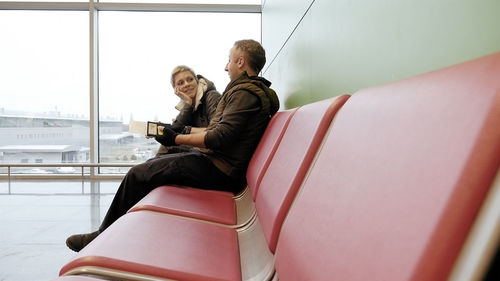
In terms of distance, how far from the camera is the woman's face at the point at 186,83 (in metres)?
3.00

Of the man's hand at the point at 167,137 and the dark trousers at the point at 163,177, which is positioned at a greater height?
the man's hand at the point at 167,137

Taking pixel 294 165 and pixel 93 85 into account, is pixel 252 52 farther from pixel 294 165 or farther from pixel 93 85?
pixel 93 85

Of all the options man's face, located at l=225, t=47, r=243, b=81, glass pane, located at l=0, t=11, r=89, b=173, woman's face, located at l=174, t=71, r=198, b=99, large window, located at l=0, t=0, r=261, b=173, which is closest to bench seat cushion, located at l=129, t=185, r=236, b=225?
man's face, located at l=225, t=47, r=243, b=81

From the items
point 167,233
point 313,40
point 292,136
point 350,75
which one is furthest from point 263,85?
point 167,233

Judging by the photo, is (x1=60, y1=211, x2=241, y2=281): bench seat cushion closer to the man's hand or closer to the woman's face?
the man's hand

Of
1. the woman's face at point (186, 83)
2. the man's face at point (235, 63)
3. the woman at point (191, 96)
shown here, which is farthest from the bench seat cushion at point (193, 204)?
the woman's face at point (186, 83)

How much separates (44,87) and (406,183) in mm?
5992

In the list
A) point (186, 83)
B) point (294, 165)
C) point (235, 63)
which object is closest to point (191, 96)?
point (186, 83)

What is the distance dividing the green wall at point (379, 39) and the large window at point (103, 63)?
3.26 metres

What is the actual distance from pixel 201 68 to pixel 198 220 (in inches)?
172

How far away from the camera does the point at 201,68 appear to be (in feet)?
17.6

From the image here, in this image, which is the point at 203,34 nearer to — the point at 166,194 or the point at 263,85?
the point at 263,85

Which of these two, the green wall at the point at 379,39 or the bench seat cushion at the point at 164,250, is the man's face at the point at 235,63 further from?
the bench seat cushion at the point at 164,250

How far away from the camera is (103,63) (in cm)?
541
